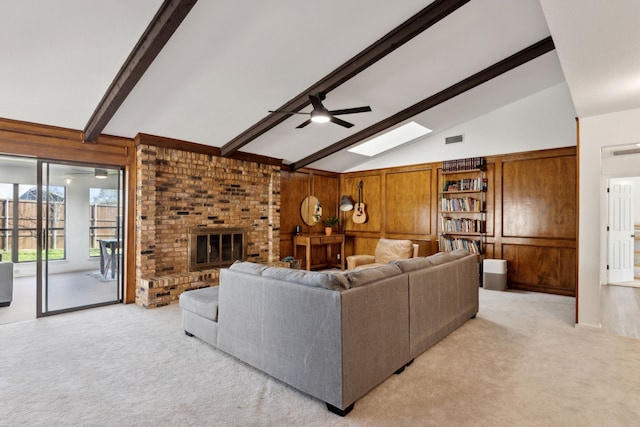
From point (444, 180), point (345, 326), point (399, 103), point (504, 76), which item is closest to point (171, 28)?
point (345, 326)

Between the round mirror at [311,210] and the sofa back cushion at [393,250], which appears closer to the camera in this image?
the sofa back cushion at [393,250]

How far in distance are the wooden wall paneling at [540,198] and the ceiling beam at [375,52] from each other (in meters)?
3.56

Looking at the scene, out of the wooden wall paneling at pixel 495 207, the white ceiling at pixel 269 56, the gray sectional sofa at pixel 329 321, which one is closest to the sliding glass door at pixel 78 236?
the white ceiling at pixel 269 56

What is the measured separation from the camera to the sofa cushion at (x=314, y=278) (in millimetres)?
2160

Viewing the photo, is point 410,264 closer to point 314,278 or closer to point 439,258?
point 439,258

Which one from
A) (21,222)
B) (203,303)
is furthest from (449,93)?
(21,222)

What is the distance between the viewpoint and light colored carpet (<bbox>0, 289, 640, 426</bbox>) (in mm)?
2062

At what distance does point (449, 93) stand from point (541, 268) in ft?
10.7

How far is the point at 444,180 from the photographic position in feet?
21.1

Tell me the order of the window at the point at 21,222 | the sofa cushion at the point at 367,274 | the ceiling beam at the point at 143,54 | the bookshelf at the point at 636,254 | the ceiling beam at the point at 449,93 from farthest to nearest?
the bookshelf at the point at 636,254, the window at the point at 21,222, the ceiling beam at the point at 449,93, the ceiling beam at the point at 143,54, the sofa cushion at the point at 367,274

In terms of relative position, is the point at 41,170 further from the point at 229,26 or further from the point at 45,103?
the point at 229,26

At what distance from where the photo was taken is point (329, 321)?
6.84 ft

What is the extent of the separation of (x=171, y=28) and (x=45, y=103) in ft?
6.94

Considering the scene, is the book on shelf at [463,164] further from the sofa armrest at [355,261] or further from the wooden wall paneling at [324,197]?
the wooden wall paneling at [324,197]
